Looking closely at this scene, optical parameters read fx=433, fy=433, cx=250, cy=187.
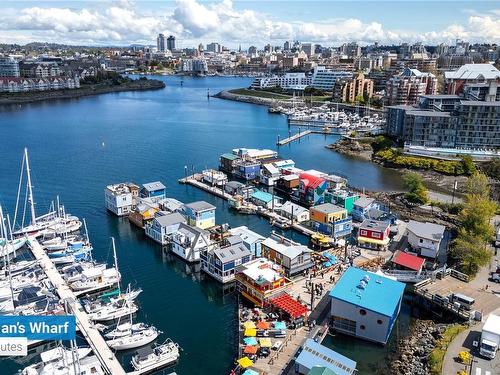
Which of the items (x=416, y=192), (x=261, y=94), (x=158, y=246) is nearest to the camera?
(x=158, y=246)

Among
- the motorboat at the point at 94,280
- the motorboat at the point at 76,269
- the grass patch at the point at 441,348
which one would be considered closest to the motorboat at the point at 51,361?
the motorboat at the point at 94,280

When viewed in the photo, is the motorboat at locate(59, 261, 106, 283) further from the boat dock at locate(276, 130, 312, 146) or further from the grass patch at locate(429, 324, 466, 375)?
the boat dock at locate(276, 130, 312, 146)

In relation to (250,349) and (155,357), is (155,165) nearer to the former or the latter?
(155,357)

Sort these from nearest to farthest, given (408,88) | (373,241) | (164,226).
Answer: (373,241) < (164,226) < (408,88)

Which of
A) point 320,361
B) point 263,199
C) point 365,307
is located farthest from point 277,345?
point 263,199

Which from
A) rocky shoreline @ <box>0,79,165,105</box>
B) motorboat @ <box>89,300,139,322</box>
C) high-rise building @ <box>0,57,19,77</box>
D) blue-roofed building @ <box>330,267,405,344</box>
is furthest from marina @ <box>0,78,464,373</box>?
high-rise building @ <box>0,57,19,77</box>

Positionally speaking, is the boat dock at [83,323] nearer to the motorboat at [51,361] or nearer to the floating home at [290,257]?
the motorboat at [51,361]
